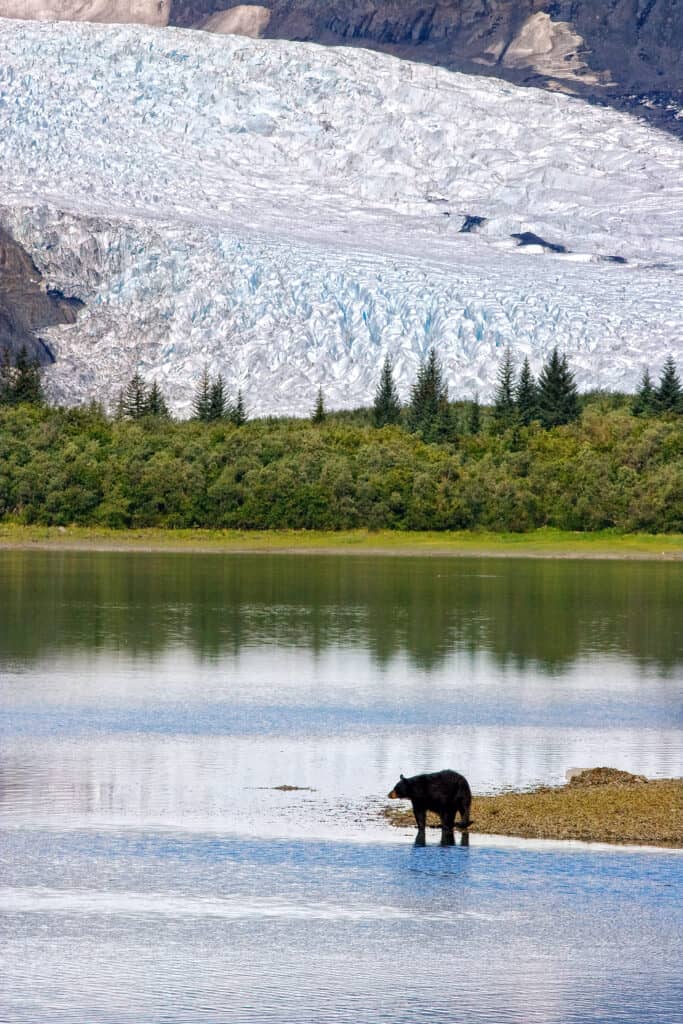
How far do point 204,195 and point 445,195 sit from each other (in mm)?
25856

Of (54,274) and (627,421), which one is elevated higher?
(54,274)

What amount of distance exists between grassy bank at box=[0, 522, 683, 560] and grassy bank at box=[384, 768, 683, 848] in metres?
48.1

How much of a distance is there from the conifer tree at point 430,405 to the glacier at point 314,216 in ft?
15.8

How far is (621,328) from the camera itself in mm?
94000

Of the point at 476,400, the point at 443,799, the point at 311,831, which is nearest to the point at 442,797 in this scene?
the point at 443,799

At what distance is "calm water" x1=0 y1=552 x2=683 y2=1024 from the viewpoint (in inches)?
345

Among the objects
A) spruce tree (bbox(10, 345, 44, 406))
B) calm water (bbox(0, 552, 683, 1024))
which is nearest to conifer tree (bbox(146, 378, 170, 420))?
spruce tree (bbox(10, 345, 44, 406))

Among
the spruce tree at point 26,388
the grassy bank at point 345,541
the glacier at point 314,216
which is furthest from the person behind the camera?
the glacier at point 314,216

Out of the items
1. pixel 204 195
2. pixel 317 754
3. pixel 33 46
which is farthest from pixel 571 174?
pixel 317 754

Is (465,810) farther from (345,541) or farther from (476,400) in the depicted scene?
(476,400)

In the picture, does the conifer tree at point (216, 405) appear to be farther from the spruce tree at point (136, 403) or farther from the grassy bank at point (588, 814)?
the grassy bank at point (588, 814)

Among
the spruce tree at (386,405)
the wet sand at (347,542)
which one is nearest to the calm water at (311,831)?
the wet sand at (347,542)

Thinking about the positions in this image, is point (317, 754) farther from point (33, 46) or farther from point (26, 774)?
point (33, 46)

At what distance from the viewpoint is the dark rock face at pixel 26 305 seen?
4364 inches
